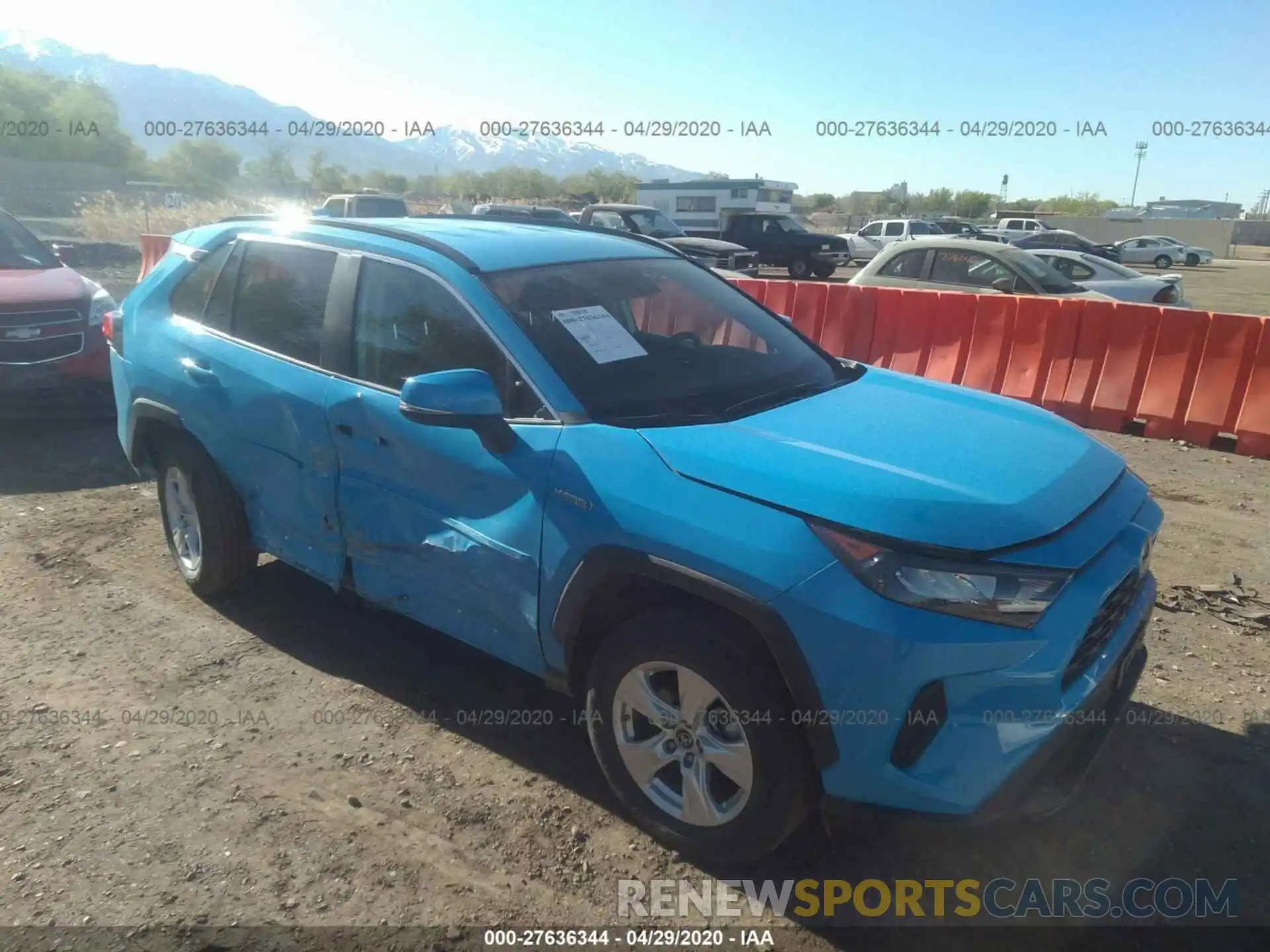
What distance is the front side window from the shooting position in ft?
10.1

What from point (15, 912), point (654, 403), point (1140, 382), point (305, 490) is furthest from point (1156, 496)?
point (15, 912)

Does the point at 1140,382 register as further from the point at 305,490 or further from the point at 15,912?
the point at 15,912

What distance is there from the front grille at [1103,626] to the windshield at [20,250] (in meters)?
8.56

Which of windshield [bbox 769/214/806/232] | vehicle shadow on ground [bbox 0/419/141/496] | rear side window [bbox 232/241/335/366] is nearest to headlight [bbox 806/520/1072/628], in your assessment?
rear side window [bbox 232/241/335/366]

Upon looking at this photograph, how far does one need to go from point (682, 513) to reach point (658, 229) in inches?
787

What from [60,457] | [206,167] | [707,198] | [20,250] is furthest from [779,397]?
[206,167]

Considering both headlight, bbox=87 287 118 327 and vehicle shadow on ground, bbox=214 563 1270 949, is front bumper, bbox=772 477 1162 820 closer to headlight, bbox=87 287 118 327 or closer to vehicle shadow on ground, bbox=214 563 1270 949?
vehicle shadow on ground, bbox=214 563 1270 949

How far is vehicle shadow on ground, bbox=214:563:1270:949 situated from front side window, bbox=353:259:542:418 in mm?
1294

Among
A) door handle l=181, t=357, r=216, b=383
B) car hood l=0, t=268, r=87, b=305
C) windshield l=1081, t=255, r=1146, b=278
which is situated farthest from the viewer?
windshield l=1081, t=255, r=1146, b=278

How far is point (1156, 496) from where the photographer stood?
19.9 ft

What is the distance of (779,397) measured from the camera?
10.6ft

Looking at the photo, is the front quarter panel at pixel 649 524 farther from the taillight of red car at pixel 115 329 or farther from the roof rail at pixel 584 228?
the taillight of red car at pixel 115 329

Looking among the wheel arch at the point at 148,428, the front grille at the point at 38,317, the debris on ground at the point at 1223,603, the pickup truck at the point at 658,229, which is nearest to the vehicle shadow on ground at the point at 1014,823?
the debris on ground at the point at 1223,603

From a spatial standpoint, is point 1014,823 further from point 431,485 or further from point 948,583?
point 431,485
